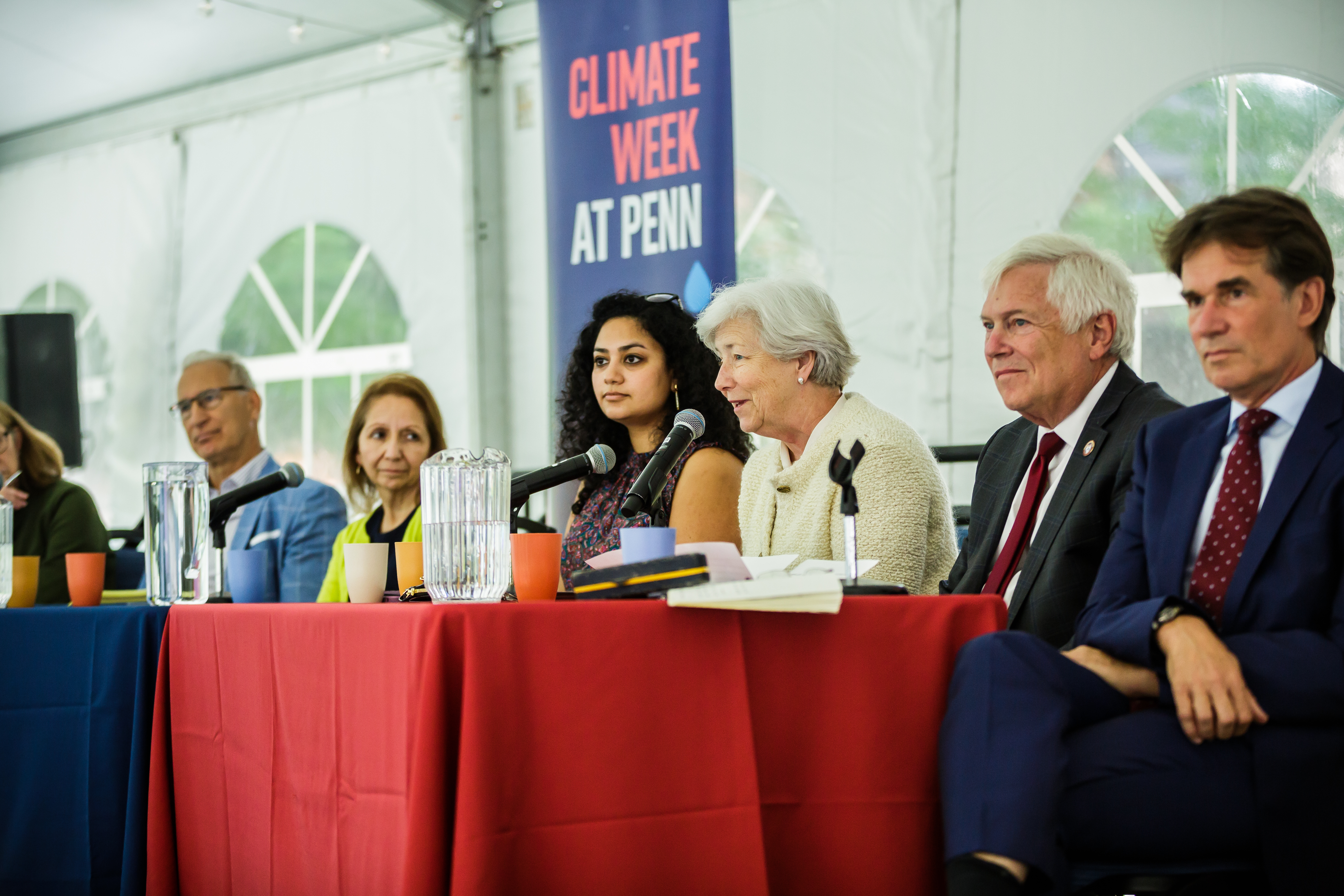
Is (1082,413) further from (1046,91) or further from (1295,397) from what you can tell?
(1046,91)

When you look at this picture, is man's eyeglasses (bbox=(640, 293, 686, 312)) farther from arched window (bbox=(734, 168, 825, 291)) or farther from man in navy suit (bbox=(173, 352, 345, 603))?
arched window (bbox=(734, 168, 825, 291))

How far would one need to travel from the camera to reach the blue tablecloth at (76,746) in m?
1.56

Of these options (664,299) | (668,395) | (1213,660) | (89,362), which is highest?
(89,362)

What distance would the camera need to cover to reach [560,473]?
68.0 inches

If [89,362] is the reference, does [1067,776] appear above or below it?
below

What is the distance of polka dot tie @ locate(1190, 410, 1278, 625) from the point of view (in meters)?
1.43

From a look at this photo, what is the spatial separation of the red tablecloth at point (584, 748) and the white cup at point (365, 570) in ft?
1.15

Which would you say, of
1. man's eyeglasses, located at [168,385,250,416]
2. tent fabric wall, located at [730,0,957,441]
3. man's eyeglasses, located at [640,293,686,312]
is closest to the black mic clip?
man's eyeglasses, located at [640,293,686,312]

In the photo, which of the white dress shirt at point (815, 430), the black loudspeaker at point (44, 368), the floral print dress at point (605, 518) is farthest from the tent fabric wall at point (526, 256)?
the white dress shirt at point (815, 430)

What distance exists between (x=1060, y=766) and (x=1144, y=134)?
3006 millimetres

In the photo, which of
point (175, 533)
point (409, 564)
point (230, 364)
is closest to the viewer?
point (409, 564)

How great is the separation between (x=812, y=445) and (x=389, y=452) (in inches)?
52.2

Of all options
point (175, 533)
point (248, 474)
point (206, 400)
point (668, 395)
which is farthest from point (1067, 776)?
point (206, 400)

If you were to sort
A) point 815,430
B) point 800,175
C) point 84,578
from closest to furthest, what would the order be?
1. point 84,578
2. point 815,430
3. point 800,175
